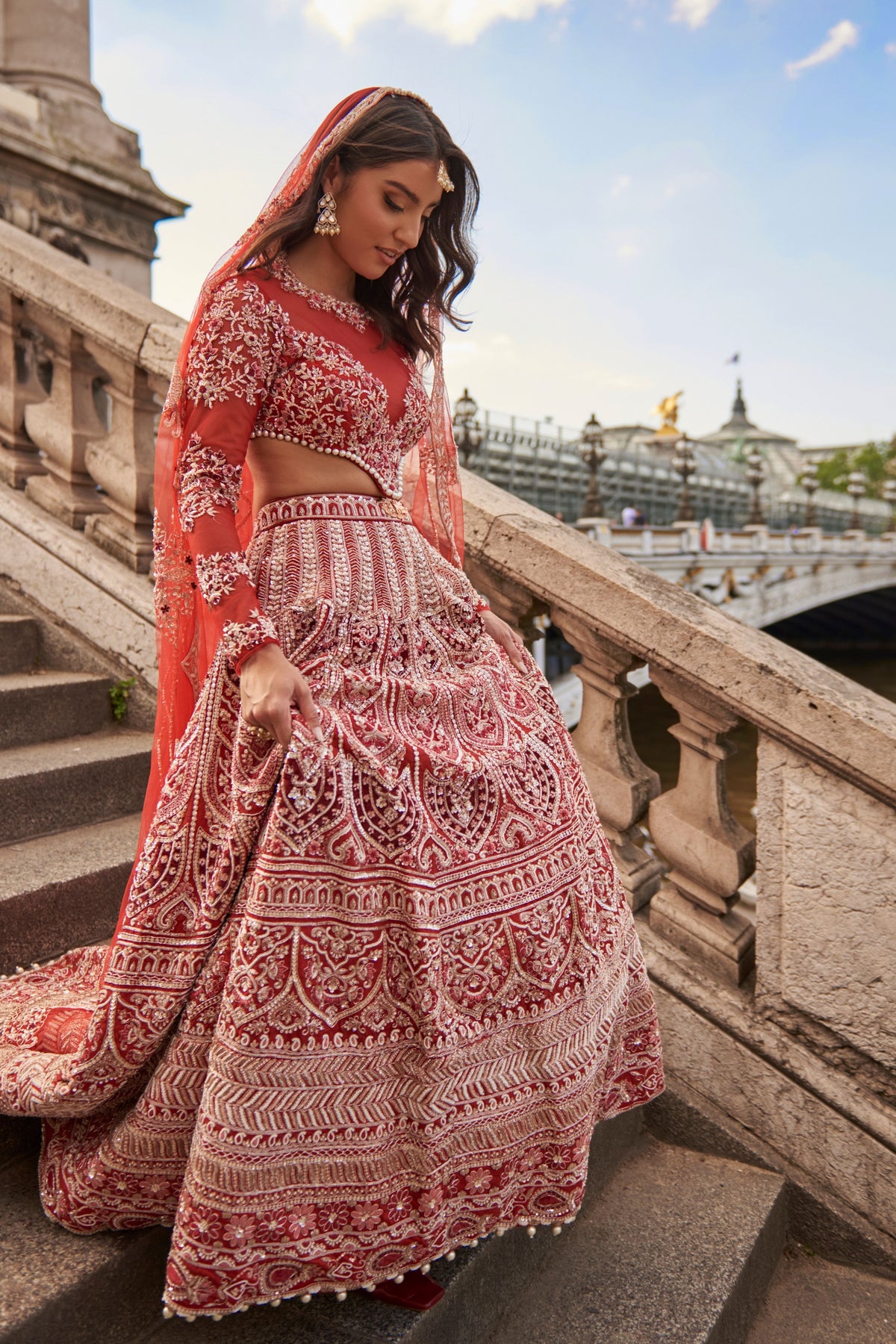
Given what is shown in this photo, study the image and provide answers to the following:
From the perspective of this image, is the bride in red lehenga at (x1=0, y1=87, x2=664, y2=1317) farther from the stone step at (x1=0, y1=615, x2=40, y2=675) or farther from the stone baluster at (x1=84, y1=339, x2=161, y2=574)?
the stone step at (x1=0, y1=615, x2=40, y2=675)

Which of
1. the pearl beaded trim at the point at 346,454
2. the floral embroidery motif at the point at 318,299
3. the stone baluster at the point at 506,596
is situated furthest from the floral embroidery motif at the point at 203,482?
the stone baluster at the point at 506,596

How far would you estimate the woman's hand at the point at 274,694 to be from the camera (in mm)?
1484

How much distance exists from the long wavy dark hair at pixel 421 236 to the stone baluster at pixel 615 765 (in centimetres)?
85

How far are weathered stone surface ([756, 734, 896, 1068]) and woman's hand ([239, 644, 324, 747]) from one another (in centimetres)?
122

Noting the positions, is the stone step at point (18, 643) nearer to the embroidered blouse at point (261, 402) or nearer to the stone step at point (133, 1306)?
the embroidered blouse at point (261, 402)

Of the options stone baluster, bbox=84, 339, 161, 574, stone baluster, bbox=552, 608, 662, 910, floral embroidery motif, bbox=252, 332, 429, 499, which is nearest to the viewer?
floral embroidery motif, bbox=252, 332, 429, 499

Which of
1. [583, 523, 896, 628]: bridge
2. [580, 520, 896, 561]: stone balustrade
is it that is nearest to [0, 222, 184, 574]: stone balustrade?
[580, 520, 896, 561]: stone balustrade

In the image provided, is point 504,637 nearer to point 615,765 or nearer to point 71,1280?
point 615,765

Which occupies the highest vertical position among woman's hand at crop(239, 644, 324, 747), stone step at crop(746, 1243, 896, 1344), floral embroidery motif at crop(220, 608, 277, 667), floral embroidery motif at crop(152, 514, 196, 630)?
floral embroidery motif at crop(152, 514, 196, 630)

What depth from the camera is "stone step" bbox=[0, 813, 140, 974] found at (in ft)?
6.86

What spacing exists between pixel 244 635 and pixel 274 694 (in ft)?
0.39

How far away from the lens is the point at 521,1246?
186 centimetres

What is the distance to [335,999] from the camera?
1.48 metres

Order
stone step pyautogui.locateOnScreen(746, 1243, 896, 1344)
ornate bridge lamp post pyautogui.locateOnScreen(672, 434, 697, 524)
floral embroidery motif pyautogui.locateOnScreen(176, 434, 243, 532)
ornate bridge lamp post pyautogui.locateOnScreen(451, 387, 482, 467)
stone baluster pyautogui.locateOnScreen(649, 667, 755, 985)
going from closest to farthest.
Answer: floral embroidery motif pyautogui.locateOnScreen(176, 434, 243, 532) < stone step pyautogui.locateOnScreen(746, 1243, 896, 1344) < stone baluster pyautogui.locateOnScreen(649, 667, 755, 985) < ornate bridge lamp post pyautogui.locateOnScreen(451, 387, 482, 467) < ornate bridge lamp post pyautogui.locateOnScreen(672, 434, 697, 524)
